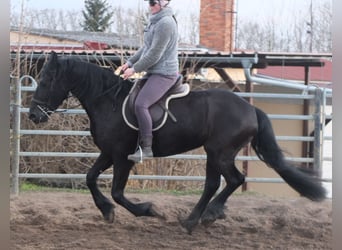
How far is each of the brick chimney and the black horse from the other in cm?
984

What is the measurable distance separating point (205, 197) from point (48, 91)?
6.61ft

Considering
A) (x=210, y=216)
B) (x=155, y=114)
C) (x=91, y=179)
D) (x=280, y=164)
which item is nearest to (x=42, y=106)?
(x=91, y=179)

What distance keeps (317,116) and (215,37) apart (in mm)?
7670

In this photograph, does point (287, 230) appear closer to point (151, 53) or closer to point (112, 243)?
point (112, 243)

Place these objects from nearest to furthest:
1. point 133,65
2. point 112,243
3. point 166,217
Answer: point 112,243 → point 133,65 → point 166,217

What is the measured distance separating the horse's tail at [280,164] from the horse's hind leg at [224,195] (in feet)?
1.32

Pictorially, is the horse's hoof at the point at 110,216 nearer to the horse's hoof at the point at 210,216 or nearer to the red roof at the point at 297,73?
the horse's hoof at the point at 210,216

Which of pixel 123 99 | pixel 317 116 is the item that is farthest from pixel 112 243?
pixel 317 116

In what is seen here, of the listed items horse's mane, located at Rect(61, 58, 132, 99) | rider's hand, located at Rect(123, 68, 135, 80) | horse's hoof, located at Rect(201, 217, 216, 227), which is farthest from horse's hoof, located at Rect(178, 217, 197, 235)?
rider's hand, located at Rect(123, 68, 135, 80)

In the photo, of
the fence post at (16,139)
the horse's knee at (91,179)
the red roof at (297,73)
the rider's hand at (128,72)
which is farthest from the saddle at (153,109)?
the red roof at (297,73)

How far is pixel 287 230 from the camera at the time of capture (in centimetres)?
605

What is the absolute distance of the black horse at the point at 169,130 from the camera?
18.1 feet

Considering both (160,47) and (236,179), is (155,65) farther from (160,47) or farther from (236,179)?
(236,179)

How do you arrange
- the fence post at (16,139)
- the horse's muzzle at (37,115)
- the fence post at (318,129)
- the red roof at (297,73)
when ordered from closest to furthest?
the horse's muzzle at (37,115), the fence post at (16,139), the fence post at (318,129), the red roof at (297,73)
